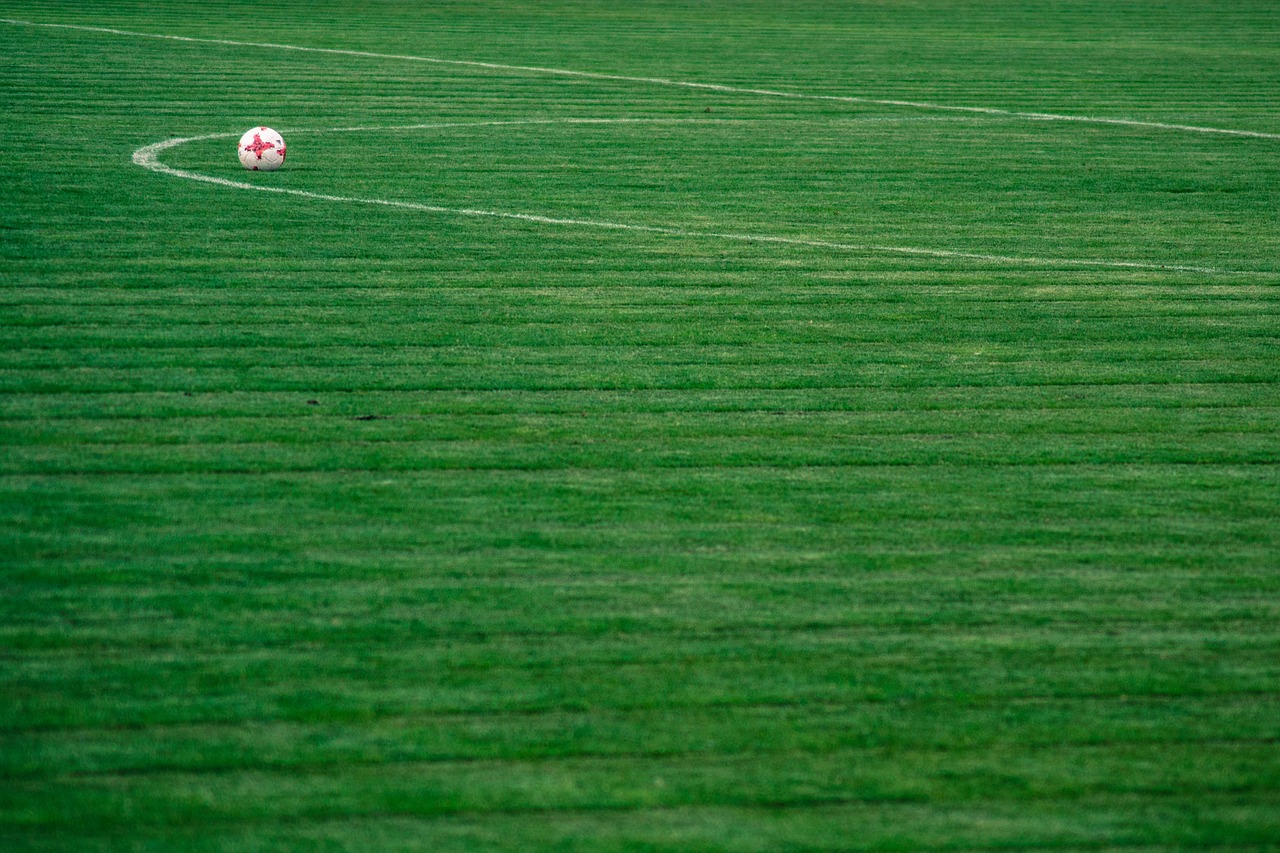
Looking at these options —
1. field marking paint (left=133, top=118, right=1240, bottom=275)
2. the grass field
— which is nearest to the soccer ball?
the grass field

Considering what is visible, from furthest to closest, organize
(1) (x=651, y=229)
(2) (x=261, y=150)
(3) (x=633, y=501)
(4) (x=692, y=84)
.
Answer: (4) (x=692, y=84), (2) (x=261, y=150), (1) (x=651, y=229), (3) (x=633, y=501)

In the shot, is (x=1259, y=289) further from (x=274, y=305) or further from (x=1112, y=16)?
(x=1112, y=16)

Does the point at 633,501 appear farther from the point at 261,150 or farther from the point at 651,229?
the point at 261,150

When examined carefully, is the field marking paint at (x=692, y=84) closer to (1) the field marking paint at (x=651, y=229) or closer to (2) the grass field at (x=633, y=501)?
(2) the grass field at (x=633, y=501)

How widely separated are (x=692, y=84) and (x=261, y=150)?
20.8 feet

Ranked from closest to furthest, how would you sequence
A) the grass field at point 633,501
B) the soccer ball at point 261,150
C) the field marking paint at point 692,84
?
the grass field at point 633,501 < the soccer ball at point 261,150 < the field marking paint at point 692,84

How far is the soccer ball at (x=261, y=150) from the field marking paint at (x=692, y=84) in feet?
19.1

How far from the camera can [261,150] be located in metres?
9.65

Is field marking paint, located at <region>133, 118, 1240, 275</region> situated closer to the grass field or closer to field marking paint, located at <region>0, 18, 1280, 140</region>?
the grass field

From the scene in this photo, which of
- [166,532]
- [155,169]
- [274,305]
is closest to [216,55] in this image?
[155,169]

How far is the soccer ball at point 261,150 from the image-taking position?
9648mm

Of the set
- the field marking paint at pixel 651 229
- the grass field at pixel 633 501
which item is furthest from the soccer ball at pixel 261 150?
the field marking paint at pixel 651 229

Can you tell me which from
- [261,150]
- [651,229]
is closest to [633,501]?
[651,229]

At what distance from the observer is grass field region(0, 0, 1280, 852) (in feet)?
10.1
